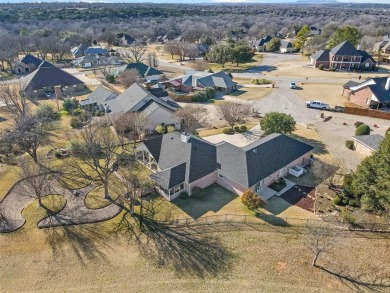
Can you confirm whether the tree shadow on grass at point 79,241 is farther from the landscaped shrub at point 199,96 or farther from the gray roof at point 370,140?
the landscaped shrub at point 199,96

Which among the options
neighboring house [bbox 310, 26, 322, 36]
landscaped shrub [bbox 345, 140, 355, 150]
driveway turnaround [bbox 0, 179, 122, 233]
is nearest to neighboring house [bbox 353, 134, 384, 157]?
landscaped shrub [bbox 345, 140, 355, 150]

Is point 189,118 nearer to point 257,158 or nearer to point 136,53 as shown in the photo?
point 257,158

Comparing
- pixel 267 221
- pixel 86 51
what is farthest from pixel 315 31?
pixel 267 221

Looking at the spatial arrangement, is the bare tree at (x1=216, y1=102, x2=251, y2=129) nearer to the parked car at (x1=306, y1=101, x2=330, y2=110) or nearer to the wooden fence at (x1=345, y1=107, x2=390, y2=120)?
the parked car at (x1=306, y1=101, x2=330, y2=110)

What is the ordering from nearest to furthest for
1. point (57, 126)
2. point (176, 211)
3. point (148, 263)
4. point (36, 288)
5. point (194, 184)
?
point (36, 288) → point (148, 263) → point (176, 211) → point (194, 184) → point (57, 126)

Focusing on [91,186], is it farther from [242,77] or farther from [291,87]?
[242,77]

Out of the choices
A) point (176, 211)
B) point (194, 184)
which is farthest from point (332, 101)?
point (176, 211)
